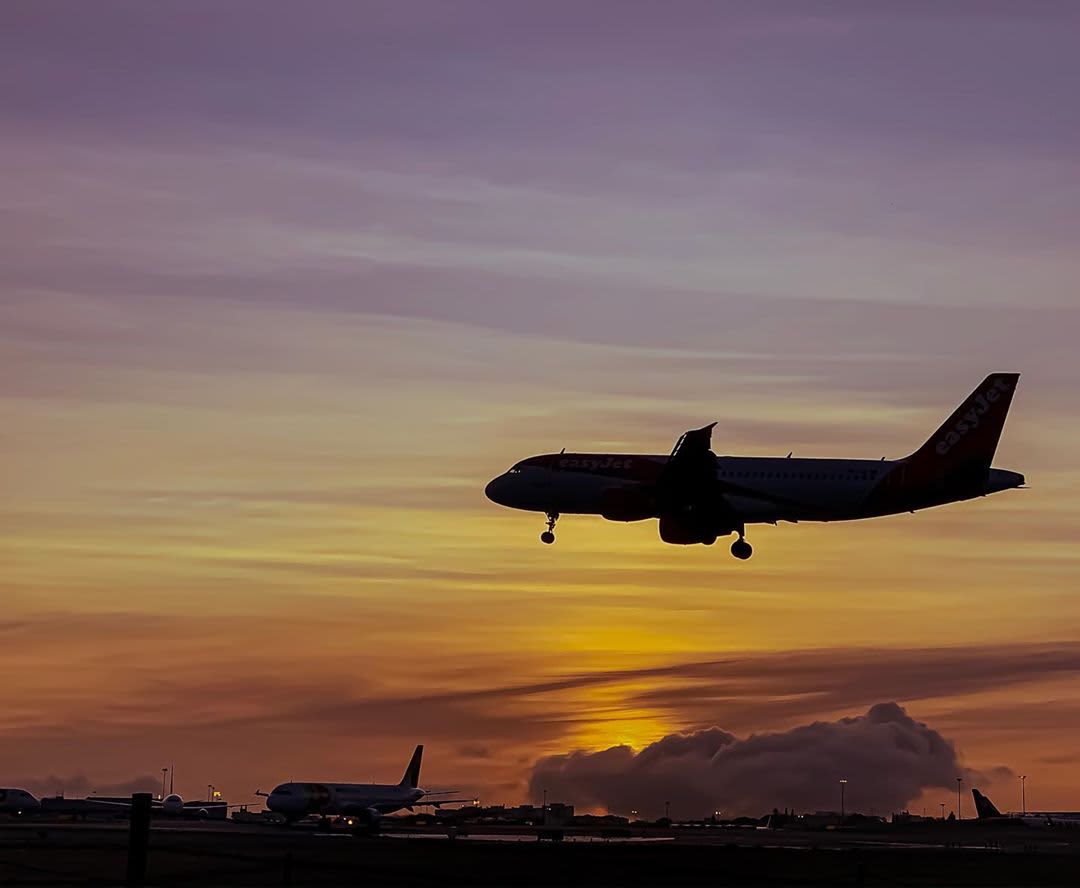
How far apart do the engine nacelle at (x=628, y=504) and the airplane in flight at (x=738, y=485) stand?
0.06 metres

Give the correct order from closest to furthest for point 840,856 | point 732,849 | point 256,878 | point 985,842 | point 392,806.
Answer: point 256,878
point 840,856
point 732,849
point 985,842
point 392,806

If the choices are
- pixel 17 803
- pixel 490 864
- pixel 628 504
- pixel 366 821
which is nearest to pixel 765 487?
pixel 628 504

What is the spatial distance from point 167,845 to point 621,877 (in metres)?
24.5

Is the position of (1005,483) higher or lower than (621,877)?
higher

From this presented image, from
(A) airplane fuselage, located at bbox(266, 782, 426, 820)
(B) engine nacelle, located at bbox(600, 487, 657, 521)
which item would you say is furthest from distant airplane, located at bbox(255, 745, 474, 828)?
(B) engine nacelle, located at bbox(600, 487, 657, 521)

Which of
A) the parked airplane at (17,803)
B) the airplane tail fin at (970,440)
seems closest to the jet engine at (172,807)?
the parked airplane at (17,803)

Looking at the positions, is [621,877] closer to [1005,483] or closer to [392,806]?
[1005,483]

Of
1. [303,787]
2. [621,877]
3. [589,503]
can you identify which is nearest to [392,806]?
[303,787]

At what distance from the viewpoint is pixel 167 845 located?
73.7 m

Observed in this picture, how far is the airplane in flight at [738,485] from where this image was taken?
100125 millimetres

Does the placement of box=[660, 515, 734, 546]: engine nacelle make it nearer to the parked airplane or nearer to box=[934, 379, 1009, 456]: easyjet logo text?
box=[934, 379, 1009, 456]: easyjet logo text

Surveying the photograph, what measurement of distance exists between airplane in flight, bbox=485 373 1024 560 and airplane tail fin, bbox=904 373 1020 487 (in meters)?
0.09

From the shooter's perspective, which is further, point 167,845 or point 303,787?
point 303,787

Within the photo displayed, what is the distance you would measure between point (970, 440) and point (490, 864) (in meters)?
56.3
